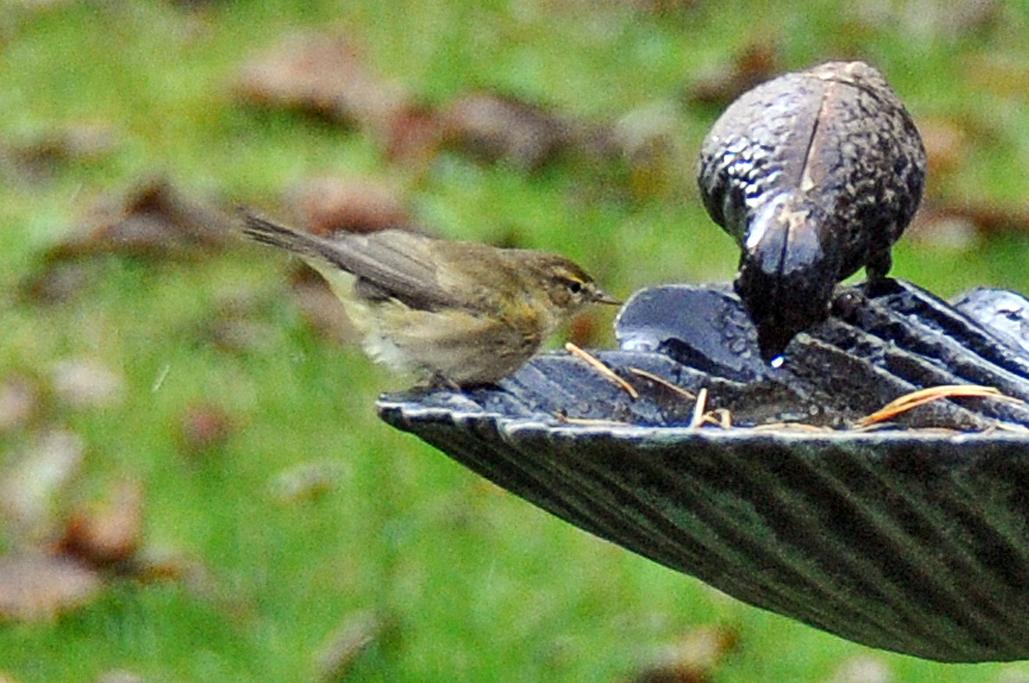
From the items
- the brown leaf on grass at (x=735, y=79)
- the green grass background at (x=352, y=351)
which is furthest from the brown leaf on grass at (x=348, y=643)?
the brown leaf on grass at (x=735, y=79)

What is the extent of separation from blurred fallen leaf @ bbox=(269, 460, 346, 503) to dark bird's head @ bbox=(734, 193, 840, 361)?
8.41 ft

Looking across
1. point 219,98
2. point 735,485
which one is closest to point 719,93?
point 219,98

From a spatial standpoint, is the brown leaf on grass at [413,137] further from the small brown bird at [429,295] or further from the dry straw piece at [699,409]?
the dry straw piece at [699,409]

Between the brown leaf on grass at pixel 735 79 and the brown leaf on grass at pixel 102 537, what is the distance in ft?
9.54

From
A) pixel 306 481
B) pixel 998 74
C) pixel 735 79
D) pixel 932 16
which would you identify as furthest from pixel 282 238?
pixel 932 16

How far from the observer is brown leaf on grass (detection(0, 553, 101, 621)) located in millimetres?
4871

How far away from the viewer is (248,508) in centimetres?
528

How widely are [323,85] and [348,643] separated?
9.78 feet

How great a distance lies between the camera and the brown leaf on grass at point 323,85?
7340 millimetres

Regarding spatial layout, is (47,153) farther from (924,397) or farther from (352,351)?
(924,397)

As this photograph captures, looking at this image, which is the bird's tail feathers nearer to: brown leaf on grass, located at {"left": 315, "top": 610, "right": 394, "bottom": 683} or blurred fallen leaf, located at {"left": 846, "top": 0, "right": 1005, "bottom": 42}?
brown leaf on grass, located at {"left": 315, "top": 610, "right": 394, "bottom": 683}

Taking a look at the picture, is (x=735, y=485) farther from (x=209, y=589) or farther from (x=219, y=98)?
(x=219, y=98)

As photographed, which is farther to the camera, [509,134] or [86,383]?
[509,134]

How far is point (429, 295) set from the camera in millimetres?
4465
